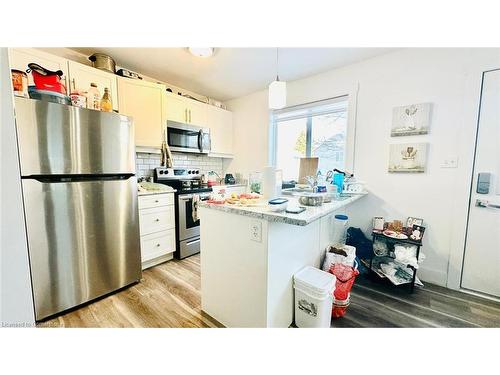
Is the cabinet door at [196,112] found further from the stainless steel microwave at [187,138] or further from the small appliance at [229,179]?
the small appliance at [229,179]

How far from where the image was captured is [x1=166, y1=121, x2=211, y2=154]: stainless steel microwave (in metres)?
2.72

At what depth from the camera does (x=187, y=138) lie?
292 cm

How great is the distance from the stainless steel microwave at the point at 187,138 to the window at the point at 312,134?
116 cm

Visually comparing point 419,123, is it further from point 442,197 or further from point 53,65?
point 53,65

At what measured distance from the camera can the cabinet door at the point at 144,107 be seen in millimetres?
2253

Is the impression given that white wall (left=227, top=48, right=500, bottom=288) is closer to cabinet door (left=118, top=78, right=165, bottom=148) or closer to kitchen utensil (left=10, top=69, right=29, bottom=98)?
cabinet door (left=118, top=78, right=165, bottom=148)

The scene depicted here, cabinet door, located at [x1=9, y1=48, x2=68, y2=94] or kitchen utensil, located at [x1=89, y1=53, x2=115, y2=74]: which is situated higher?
kitchen utensil, located at [x1=89, y1=53, x2=115, y2=74]

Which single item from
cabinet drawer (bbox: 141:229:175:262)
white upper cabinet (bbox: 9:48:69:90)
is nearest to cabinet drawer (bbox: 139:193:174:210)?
cabinet drawer (bbox: 141:229:175:262)

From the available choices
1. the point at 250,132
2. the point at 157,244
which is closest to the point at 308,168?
the point at 250,132

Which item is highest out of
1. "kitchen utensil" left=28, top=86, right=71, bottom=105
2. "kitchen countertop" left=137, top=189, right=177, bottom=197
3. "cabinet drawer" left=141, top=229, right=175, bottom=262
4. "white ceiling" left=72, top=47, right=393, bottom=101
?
"white ceiling" left=72, top=47, right=393, bottom=101

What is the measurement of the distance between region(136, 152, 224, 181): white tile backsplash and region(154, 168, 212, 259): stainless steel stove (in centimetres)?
18

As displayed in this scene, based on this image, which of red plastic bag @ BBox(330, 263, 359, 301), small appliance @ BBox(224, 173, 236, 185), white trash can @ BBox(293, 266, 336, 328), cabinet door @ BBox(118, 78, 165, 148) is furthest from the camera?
small appliance @ BBox(224, 173, 236, 185)
